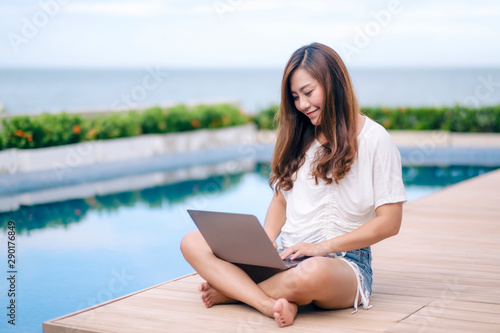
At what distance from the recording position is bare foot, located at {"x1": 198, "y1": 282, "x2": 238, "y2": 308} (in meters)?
2.79

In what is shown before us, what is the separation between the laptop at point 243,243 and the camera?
8.19 feet

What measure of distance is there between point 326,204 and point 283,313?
50cm

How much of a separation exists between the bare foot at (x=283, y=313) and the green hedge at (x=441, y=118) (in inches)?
345

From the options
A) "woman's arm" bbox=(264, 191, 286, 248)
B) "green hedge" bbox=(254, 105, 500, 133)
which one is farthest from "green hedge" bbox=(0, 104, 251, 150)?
"woman's arm" bbox=(264, 191, 286, 248)

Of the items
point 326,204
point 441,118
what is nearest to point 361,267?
point 326,204

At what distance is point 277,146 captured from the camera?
2.91 m

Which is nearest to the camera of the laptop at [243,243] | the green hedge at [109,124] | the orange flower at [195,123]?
the laptop at [243,243]

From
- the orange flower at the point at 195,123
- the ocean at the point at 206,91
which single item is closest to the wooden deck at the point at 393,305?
the orange flower at the point at 195,123

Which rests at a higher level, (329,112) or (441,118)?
(329,112)

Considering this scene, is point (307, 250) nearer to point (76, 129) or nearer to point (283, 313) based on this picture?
point (283, 313)

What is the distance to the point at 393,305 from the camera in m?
2.86

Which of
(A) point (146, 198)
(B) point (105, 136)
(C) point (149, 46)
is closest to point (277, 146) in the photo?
(A) point (146, 198)

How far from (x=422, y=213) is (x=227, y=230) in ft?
10.2

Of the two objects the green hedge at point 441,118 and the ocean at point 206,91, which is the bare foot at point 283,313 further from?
the ocean at point 206,91
